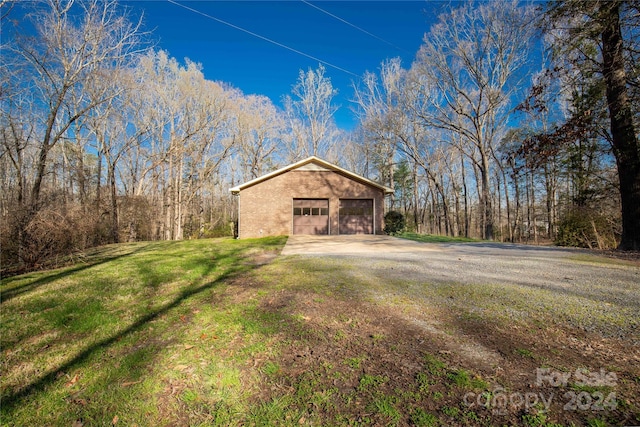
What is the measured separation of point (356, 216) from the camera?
1628cm

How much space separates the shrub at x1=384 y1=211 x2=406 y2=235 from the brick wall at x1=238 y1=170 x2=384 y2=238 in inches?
33.6

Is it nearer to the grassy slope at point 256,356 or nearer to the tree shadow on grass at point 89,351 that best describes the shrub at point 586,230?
the grassy slope at point 256,356

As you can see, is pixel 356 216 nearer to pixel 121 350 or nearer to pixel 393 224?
pixel 393 224

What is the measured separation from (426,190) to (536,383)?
111ft

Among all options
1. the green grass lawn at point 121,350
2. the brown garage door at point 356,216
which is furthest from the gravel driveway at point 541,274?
the brown garage door at point 356,216

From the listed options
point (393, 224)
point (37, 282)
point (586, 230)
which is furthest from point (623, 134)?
point (37, 282)

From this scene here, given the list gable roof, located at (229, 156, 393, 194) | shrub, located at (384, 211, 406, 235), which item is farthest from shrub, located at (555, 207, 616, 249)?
gable roof, located at (229, 156, 393, 194)

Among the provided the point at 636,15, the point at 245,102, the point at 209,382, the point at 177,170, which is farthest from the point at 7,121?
the point at 636,15

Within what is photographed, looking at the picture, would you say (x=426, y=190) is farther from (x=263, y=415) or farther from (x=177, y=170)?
(x=263, y=415)

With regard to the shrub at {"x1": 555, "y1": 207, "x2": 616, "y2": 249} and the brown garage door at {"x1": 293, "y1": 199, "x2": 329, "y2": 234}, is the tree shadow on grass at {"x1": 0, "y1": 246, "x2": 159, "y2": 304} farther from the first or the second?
the shrub at {"x1": 555, "y1": 207, "x2": 616, "y2": 249}

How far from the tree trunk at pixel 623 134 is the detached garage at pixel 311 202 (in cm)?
983

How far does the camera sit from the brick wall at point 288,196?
621 inches

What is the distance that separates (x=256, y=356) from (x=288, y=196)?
13804 millimetres

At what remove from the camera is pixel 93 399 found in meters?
2.09
